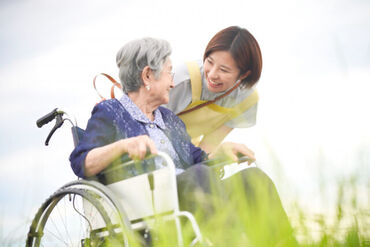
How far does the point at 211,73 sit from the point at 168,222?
4.65 feet

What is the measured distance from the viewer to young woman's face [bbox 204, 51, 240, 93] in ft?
10.2

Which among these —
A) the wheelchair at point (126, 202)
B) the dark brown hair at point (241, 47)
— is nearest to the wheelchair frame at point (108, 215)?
the wheelchair at point (126, 202)

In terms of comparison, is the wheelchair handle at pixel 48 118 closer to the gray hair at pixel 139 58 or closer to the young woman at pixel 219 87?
the gray hair at pixel 139 58

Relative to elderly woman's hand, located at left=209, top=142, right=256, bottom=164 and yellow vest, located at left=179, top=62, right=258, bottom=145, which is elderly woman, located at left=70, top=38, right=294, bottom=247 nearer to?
elderly woman's hand, located at left=209, top=142, right=256, bottom=164

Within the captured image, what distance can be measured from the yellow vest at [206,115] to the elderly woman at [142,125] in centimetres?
91

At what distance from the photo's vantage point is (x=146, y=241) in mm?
2078

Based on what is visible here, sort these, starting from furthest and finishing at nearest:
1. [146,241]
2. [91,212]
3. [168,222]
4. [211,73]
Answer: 1. [211,73]
2. [91,212]
3. [146,241]
4. [168,222]

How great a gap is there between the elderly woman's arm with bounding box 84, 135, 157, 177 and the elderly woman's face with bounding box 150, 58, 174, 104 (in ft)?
1.44

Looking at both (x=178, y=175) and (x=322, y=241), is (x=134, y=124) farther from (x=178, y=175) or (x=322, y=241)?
(x=322, y=241)

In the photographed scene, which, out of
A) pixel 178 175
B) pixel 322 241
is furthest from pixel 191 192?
pixel 322 241

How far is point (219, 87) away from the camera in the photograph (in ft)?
10.6

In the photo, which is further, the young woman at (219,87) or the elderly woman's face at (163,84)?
the young woman at (219,87)

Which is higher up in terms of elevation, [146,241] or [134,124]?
[134,124]

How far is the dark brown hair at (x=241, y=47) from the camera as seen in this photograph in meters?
3.13
